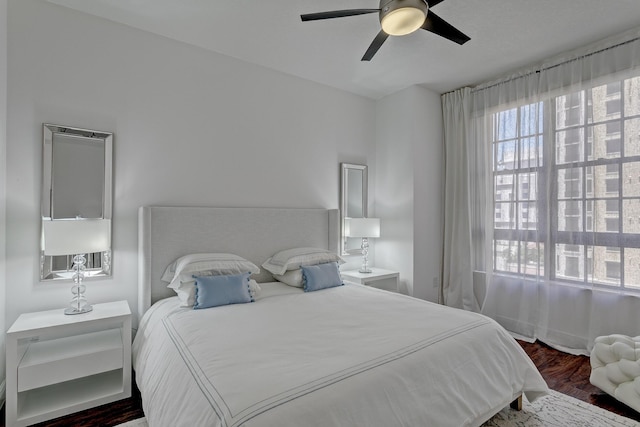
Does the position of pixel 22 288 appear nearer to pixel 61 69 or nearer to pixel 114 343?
pixel 114 343

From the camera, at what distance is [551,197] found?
10.3ft

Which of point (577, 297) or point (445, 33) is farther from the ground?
point (445, 33)

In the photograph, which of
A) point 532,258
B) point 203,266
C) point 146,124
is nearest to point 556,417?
point 532,258

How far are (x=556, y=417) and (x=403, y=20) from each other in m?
2.68

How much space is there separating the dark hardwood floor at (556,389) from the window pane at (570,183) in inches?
59.7

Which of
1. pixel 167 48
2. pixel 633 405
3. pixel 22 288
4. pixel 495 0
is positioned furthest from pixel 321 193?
pixel 633 405

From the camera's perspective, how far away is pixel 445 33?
2090 mm

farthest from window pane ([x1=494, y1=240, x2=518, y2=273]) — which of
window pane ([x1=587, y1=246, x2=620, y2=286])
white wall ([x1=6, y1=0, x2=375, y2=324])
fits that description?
white wall ([x1=6, y1=0, x2=375, y2=324])

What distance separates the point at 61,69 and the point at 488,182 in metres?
4.17

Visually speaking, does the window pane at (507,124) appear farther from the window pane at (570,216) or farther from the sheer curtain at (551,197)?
the window pane at (570,216)

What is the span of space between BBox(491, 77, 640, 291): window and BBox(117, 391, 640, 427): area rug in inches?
49.6

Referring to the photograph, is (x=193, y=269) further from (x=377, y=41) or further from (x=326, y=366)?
(x=377, y=41)

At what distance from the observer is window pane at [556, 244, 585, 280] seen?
9.75 ft

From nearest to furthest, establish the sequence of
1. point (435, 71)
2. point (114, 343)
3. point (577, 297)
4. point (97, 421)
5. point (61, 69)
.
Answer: point (97, 421)
point (114, 343)
point (61, 69)
point (577, 297)
point (435, 71)
